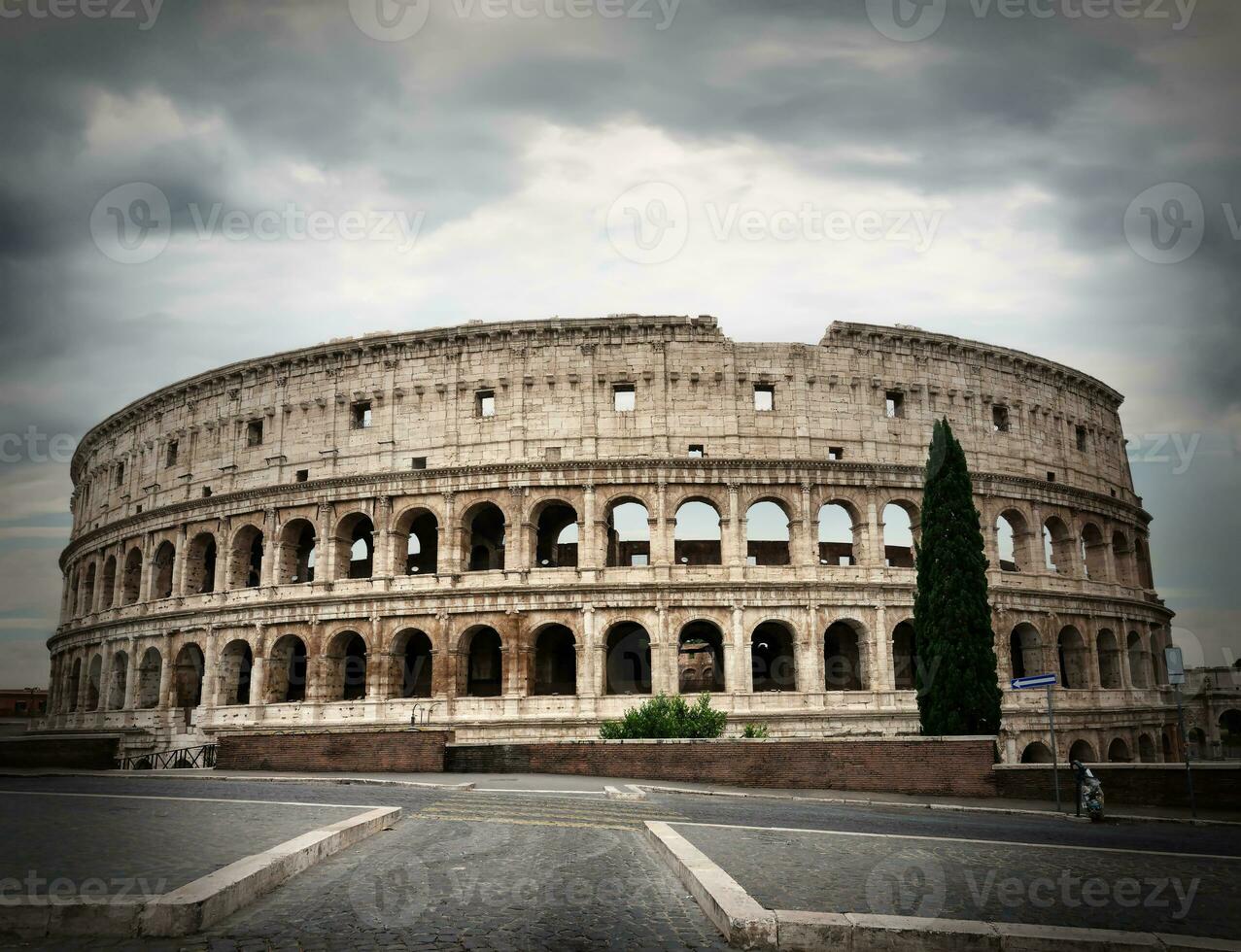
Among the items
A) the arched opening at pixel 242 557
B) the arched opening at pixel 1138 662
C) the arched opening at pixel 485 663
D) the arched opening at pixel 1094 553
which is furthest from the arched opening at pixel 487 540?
the arched opening at pixel 1138 662

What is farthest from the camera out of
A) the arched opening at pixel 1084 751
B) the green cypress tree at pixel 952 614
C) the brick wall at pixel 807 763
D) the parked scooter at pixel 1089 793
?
the arched opening at pixel 1084 751

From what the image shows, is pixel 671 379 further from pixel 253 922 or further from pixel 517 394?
pixel 253 922

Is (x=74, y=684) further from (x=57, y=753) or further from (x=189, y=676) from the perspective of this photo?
(x=57, y=753)

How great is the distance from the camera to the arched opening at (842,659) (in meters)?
32.5

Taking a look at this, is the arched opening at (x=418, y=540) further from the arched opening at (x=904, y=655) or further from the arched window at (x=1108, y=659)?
the arched window at (x=1108, y=659)

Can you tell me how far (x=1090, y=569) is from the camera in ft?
122

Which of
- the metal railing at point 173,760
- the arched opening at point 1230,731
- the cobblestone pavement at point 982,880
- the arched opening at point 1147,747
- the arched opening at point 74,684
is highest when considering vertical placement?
the arched opening at point 74,684

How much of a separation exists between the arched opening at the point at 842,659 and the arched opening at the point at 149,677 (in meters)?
26.6

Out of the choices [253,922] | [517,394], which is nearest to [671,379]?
[517,394]

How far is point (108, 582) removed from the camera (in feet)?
135

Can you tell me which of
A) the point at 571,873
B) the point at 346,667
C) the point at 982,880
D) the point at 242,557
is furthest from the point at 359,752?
the point at 982,880

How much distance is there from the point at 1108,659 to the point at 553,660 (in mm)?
22476

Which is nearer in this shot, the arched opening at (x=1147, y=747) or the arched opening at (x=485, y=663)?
the arched opening at (x=485, y=663)

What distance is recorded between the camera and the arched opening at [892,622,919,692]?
32094mm
